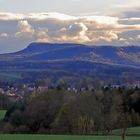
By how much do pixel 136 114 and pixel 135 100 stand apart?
17.1 feet

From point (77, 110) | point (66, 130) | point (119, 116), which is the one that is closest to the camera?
point (66, 130)

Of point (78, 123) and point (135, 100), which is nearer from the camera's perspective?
point (78, 123)

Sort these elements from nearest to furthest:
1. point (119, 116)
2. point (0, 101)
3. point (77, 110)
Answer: point (77, 110), point (119, 116), point (0, 101)

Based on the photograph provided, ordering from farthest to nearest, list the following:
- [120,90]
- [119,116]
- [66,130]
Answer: [120,90] < [119,116] < [66,130]

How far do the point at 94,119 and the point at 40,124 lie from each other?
9.00m

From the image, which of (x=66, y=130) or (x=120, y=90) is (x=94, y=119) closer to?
(x=66, y=130)

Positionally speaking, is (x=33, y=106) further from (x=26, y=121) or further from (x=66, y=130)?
(x=66, y=130)

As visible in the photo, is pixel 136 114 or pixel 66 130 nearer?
pixel 66 130

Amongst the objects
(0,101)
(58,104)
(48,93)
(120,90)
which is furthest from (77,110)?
(0,101)

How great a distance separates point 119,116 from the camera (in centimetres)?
8062

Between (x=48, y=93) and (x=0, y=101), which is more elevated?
(x=48, y=93)

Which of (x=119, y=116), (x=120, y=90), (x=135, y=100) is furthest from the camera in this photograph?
(x=120, y=90)

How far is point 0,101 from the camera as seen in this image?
123 m

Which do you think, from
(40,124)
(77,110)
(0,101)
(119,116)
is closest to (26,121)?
(40,124)
